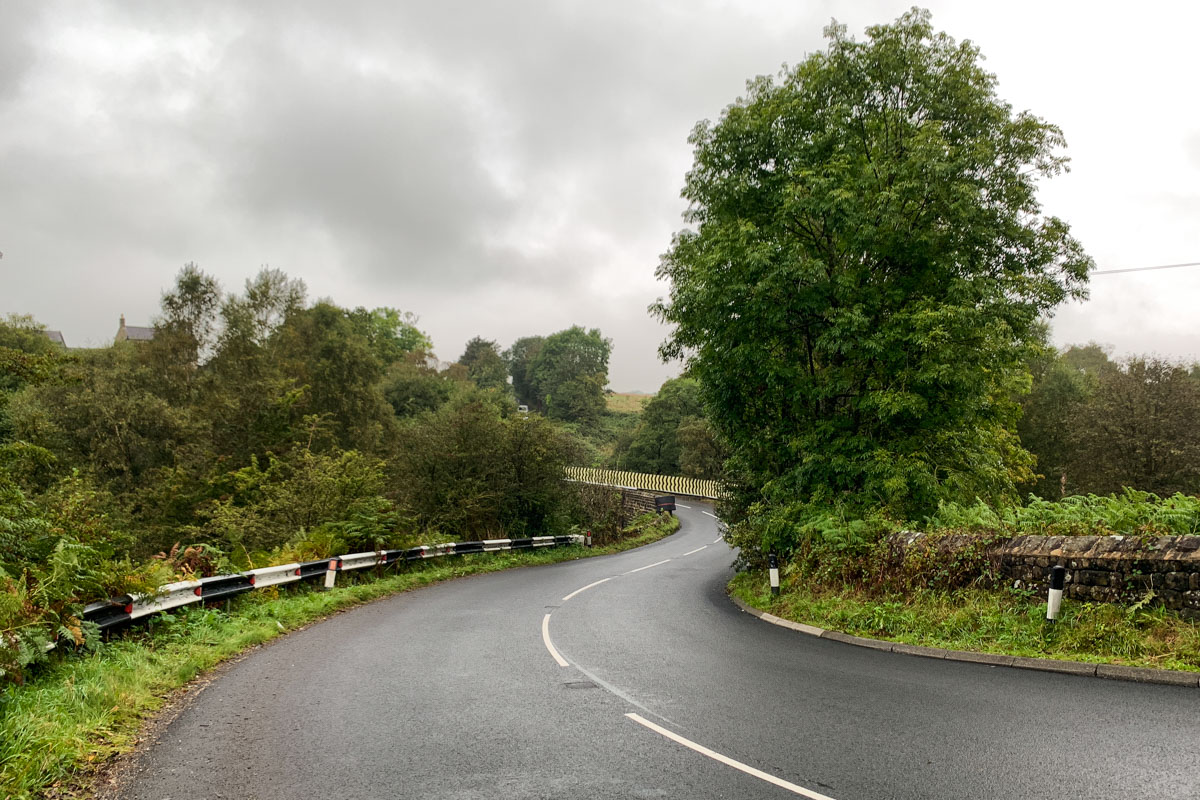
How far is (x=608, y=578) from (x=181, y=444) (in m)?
23.0

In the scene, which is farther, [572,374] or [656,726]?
[572,374]

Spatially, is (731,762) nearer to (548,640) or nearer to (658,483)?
(548,640)

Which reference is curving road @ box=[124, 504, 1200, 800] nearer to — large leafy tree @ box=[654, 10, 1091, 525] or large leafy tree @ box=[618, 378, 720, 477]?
large leafy tree @ box=[654, 10, 1091, 525]

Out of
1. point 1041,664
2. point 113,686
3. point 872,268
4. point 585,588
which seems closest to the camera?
point 113,686

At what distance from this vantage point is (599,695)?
6625 millimetres

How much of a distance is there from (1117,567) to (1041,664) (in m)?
1.63

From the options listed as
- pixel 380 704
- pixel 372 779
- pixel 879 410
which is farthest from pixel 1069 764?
pixel 879 410

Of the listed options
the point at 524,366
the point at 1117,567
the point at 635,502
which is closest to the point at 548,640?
the point at 1117,567

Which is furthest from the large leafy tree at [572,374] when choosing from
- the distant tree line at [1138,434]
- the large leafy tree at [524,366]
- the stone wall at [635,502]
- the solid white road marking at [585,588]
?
the solid white road marking at [585,588]

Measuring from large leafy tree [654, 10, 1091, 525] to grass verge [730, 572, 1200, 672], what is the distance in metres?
2.94

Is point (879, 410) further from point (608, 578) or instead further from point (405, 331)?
point (405, 331)

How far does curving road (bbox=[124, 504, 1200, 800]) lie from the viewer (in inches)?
173

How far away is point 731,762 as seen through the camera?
4.77 m

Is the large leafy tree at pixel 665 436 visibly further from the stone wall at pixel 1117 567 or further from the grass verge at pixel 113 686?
the stone wall at pixel 1117 567
